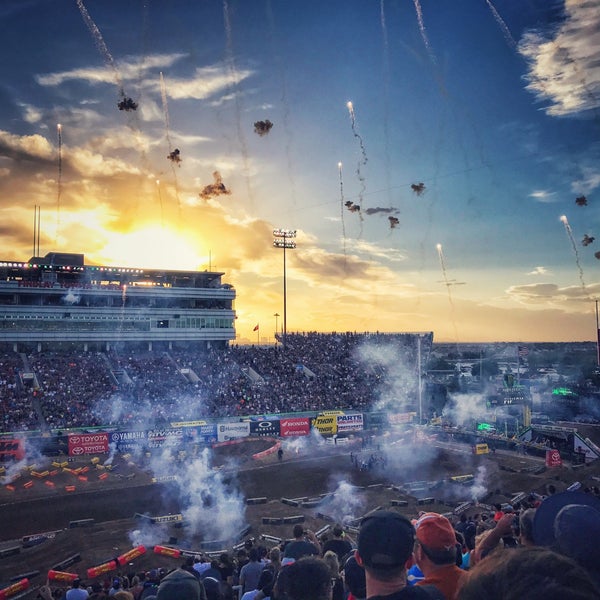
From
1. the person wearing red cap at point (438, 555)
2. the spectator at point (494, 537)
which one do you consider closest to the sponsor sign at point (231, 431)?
the spectator at point (494, 537)

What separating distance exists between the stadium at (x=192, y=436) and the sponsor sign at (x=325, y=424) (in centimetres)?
11

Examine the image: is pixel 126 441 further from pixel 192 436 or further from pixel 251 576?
pixel 251 576

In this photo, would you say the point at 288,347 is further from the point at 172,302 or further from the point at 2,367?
the point at 2,367

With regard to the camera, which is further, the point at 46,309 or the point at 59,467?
the point at 46,309

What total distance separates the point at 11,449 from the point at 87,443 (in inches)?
196

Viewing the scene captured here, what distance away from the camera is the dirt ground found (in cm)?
2153

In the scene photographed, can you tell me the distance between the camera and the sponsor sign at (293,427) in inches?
1699

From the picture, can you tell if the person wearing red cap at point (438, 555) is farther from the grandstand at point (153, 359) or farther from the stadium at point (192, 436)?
the grandstand at point (153, 359)

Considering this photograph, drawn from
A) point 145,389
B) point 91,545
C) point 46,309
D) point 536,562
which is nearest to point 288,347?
point 145,389

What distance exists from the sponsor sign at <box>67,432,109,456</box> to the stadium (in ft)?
0.35

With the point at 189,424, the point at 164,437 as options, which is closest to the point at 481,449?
the point at 189,424

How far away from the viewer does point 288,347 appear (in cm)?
6531

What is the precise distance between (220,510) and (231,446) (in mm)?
14187

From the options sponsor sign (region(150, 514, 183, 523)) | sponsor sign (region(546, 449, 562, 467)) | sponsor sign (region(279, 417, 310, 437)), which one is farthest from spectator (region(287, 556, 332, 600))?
sponsor sign (region(279, 417, 310, 437))
